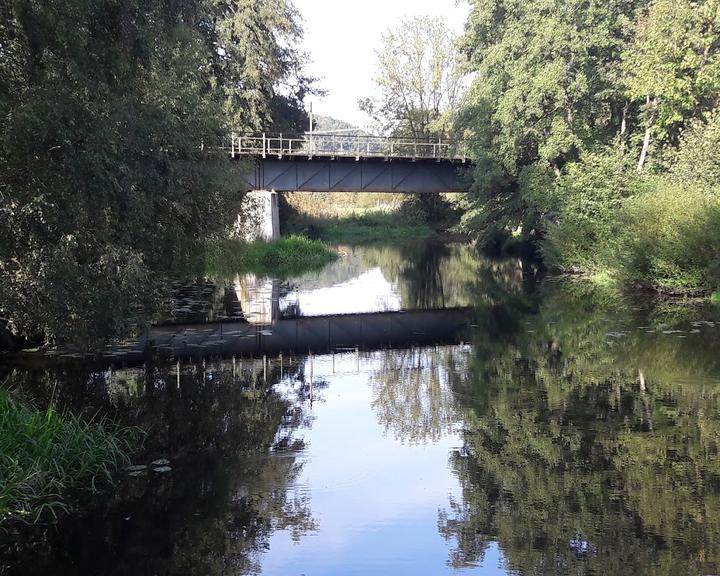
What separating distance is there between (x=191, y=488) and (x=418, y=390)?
623 centimetres

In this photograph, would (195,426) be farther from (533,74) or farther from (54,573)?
(533,74)

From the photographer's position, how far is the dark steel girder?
46844 mm

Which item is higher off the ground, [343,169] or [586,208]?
[343,169]

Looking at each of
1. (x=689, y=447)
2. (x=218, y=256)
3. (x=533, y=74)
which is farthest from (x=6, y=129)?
(x=533, y=74)

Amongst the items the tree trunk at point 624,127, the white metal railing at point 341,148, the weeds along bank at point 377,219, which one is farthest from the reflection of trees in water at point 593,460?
the weeds along bank at point 377,219

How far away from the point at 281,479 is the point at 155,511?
176 centimetres

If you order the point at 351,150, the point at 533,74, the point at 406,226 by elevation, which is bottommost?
the point at 406,226

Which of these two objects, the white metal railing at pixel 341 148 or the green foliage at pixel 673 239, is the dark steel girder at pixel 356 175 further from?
the green foliage at pixel 673 239

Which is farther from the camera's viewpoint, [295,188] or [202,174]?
[295,188]

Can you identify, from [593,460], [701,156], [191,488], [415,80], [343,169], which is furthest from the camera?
[415,80]

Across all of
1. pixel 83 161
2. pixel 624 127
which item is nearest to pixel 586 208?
pixel 624 127

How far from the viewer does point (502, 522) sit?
28.9ft

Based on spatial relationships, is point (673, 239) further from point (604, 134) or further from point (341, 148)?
point (341, 148)

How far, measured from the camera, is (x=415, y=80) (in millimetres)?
69750
